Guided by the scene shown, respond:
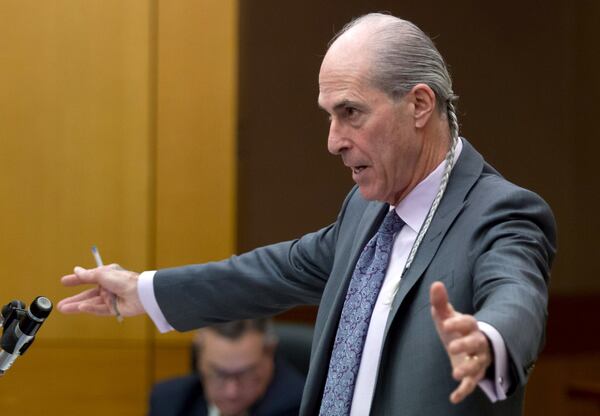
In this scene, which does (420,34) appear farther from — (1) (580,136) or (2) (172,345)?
(1) (580,136)

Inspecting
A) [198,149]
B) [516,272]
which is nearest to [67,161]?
[198,149]

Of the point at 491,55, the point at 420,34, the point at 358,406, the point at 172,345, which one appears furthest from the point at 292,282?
the point at 491,55

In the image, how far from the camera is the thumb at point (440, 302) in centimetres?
136

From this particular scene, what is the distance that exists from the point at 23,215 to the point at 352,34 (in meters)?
2.44

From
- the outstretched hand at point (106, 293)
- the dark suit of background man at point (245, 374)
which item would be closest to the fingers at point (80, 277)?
the outstretched hand at point (106, 293)

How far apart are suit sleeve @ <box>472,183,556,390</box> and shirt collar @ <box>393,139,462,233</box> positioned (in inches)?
6.5

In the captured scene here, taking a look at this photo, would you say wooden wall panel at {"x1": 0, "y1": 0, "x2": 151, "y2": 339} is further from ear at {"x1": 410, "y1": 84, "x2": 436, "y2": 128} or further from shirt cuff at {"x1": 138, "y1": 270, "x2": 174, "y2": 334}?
ear at {"x1": 410, "y1": 84, "x2": 436, "y2": 128}

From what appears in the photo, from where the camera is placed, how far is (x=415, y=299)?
1.73 metres

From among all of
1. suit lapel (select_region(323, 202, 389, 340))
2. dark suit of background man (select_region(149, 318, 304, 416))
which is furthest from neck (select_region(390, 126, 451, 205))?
dark suit of background man (select_region(149, 318, 304, 416))

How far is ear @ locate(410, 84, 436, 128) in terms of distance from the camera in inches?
72.4

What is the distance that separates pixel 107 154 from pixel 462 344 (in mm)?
2859

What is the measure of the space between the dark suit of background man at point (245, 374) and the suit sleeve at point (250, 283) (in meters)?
0.74

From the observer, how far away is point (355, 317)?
184 cm

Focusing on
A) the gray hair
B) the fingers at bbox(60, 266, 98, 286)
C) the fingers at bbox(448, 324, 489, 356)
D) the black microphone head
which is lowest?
the fingers at bbox(60, 266, 98, 286)
